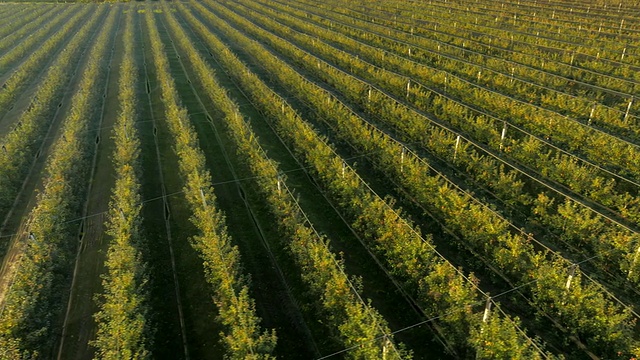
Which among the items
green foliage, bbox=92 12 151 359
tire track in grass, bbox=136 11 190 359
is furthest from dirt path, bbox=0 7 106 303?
tire track in grass, bbox=136 11 190 359

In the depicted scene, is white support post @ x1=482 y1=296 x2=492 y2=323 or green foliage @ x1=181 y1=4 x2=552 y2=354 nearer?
white support post @ x1=482 y1=296 x2=492 y2=323

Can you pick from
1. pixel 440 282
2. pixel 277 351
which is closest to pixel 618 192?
pixel 440 282

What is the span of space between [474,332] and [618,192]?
409 inches

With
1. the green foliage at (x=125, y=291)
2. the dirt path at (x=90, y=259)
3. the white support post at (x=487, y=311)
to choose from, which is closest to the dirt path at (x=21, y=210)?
the dirt path at (x=90, y=259)

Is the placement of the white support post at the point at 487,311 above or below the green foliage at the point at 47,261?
above

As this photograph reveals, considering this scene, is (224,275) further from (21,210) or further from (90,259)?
(21,210)

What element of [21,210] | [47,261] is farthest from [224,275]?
[21,210]

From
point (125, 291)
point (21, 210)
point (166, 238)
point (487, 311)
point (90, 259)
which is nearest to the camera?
point (487, 311)

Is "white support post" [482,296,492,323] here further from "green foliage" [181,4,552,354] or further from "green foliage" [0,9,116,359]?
"green foliage" [0,9,116,359]

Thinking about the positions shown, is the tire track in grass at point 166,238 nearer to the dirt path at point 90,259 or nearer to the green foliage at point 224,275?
the green foliage at point 224,275

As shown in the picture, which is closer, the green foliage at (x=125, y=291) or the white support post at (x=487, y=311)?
the white support post at (x=487, y=311)

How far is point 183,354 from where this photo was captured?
37.9ft

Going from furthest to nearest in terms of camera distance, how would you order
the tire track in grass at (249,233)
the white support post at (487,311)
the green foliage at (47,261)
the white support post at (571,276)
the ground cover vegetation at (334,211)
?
the tire track in grass at (249,233) < the ground cover vegetation at (334,211) < the green foliage at (47,261) < the white support post at (571,276) < the white support post at (487,311)

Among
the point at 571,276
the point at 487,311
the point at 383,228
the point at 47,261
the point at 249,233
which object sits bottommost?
the point at 249,233
